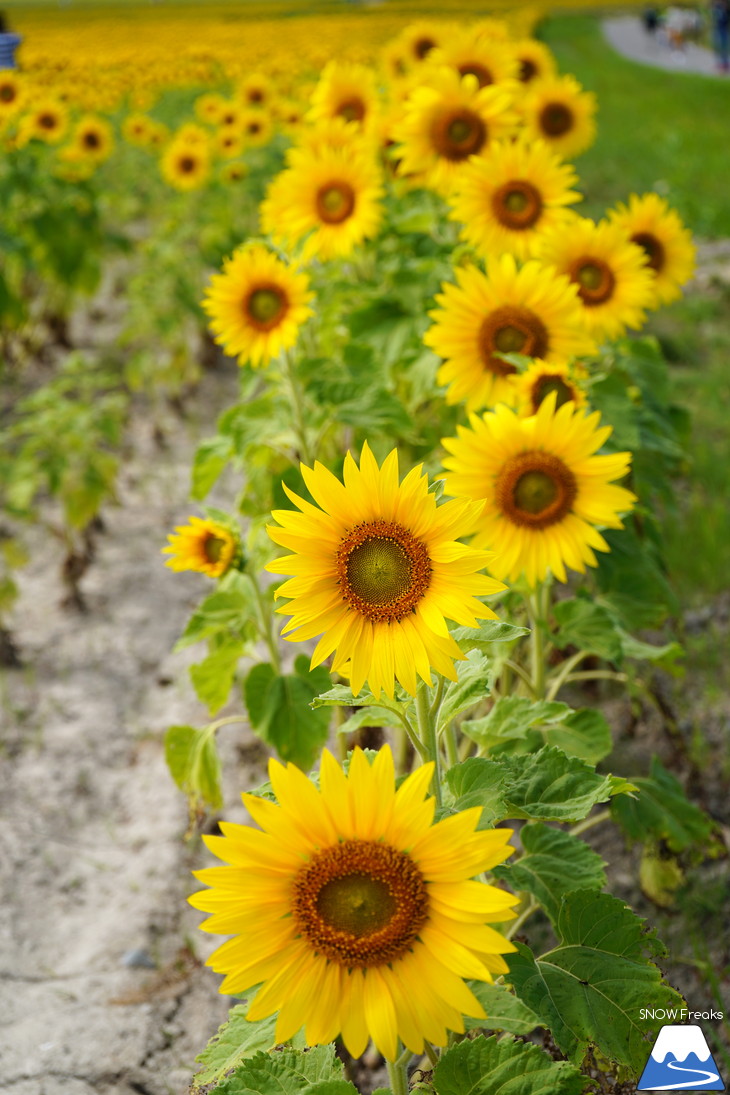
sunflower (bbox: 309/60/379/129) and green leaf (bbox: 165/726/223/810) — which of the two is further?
sunflower (bbox: 309/60/379/129)

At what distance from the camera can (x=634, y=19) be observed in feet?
132

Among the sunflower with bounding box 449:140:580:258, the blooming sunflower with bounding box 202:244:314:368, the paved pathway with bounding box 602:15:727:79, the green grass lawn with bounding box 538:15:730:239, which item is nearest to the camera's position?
the blooming sunflower with bounding box 202:244:314:368

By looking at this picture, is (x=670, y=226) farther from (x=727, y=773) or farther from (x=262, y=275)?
(x=727, y=773)

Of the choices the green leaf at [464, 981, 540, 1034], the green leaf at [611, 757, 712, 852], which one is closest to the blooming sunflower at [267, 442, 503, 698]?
the green leaf at [464, 981, 540, 1034]

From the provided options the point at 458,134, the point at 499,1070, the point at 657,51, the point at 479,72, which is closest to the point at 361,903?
the point at 499,1070

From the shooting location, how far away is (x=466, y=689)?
1.61m

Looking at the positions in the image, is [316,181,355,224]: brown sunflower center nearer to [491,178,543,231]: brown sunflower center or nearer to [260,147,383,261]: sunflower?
[260,147,383,261]: sunflower

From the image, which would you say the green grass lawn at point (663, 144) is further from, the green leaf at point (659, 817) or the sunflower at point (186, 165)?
the green leaf at point (659, 817)

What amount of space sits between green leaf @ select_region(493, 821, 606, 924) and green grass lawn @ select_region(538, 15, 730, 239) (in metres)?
6.86

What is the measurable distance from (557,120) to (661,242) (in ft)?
3.60

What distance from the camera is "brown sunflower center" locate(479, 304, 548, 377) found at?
2.48 m

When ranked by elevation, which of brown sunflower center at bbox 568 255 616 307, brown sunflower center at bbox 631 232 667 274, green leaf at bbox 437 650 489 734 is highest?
brown sunflower center at bbox 631 232 667 274

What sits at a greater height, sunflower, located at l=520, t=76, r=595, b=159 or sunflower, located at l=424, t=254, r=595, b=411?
sunflower, located at l=520, t=76, r=595, b=159

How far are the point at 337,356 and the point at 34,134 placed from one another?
2806 mm
